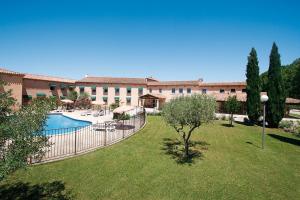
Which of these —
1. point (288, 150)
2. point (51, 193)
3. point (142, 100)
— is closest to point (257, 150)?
point (288, 150)

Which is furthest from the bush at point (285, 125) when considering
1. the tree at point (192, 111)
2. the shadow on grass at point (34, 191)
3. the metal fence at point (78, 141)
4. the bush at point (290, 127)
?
the shadow on grass at point (34, 191)

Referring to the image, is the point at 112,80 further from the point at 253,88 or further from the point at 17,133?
the point at 17,133

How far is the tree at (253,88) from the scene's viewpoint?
24531mm

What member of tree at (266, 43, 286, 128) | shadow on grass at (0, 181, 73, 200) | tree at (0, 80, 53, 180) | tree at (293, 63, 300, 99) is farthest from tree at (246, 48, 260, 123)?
tree at (293, 63, 300, 99)

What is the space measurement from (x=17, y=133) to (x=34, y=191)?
12.7ft

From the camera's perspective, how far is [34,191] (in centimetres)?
681

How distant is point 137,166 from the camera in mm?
9398

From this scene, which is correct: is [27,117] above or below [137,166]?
above

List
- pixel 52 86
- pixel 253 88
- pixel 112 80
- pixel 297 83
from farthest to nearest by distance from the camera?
1. pixel 297 83
2. pixel 112 80
3. pixel 52 86
4. pixel 253 88

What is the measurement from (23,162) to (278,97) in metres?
26.0

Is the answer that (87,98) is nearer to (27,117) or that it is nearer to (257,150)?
(257,150)

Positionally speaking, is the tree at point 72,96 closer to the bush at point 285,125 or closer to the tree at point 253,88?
the tree at point 253,88

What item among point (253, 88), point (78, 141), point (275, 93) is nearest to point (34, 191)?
point (78, 141)

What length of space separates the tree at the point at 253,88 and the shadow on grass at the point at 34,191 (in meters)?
23.4
